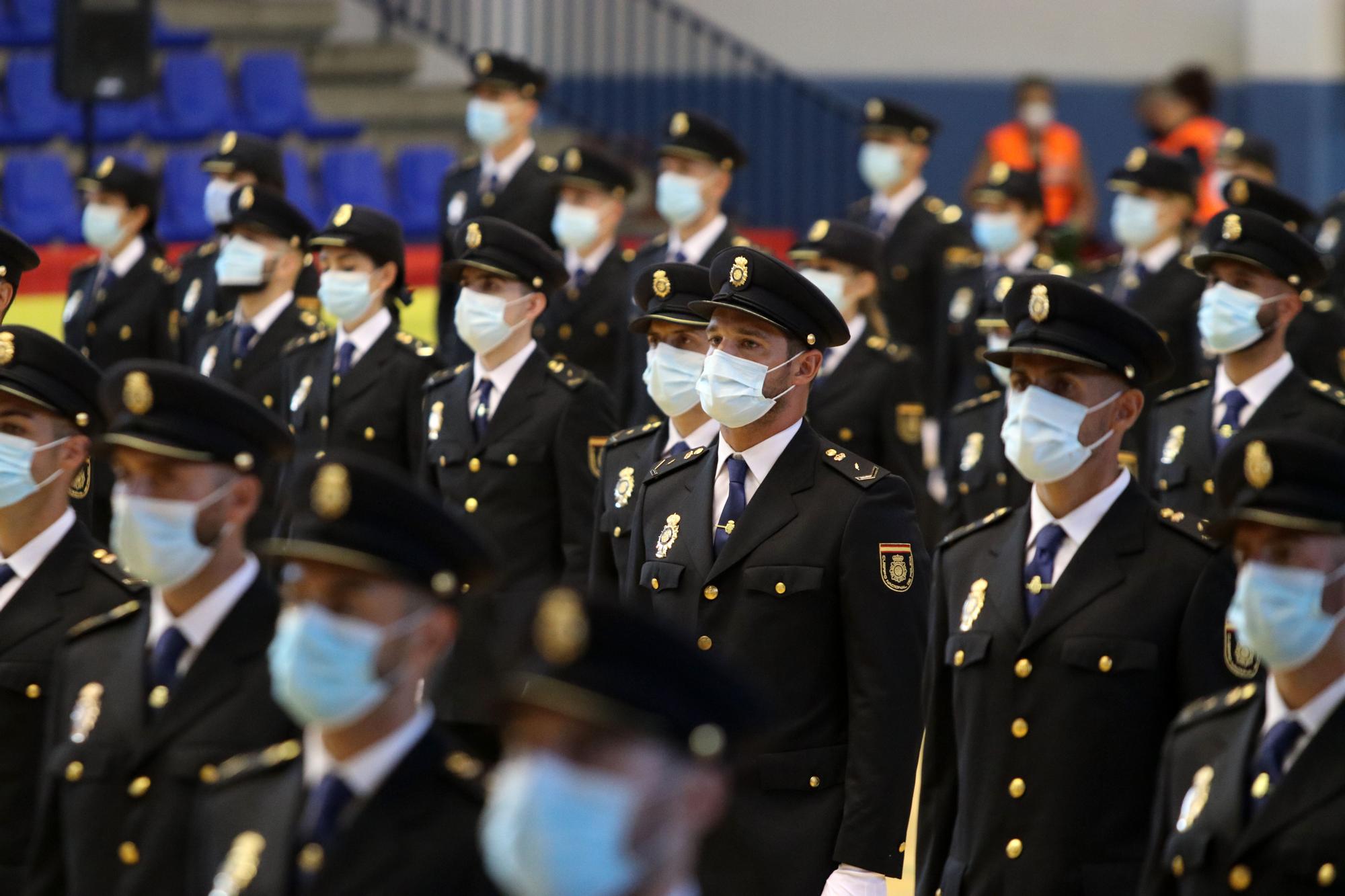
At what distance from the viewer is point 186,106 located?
12828 mm

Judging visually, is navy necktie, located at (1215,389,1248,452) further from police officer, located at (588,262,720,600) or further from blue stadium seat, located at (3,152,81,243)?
blue stadium seat, located at (3,152,81,243)

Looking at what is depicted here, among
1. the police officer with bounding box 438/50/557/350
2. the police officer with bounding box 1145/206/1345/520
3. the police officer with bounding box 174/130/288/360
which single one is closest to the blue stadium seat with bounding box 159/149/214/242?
the police officer with bounding box 438/50/557/350

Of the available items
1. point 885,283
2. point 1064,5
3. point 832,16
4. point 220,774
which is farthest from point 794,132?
point 220,774

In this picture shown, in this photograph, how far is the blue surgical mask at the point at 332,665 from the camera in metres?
Answer: 2.77

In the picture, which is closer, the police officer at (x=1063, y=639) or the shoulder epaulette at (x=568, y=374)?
the police officer at (x=1063, y=639)

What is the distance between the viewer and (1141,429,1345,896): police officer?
9.57 feet

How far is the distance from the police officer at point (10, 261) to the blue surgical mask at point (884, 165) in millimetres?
5742

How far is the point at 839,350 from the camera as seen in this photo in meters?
6.87

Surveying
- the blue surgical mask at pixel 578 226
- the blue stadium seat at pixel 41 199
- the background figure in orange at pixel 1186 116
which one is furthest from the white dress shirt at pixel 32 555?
the background figure in orange at pixel 1186 116

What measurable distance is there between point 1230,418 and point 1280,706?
2.79 metres

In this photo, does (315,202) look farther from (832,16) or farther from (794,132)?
(832,16)

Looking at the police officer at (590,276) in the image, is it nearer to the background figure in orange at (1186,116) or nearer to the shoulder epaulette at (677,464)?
the shoulder epaulette at (677,464)

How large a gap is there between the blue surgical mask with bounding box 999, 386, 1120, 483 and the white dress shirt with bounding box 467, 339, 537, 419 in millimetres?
2223

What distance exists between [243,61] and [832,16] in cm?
474
